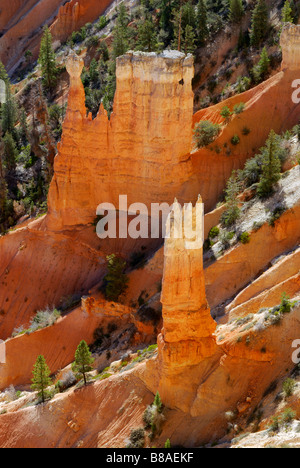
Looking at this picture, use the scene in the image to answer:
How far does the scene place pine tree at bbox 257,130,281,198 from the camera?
137 feet

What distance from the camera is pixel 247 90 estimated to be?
49781mm

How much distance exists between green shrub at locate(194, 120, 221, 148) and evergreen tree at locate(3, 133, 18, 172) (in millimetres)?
20619

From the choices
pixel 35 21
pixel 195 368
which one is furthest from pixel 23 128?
pixel 195 368

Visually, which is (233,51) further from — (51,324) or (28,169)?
(51,324)

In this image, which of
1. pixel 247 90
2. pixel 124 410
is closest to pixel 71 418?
pixel 124 410

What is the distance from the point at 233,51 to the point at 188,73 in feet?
47.5

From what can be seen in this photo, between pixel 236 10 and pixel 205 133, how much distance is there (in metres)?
16.2

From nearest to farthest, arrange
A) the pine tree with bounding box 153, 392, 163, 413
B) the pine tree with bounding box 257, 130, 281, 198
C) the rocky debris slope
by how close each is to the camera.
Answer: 1. the rocky debris slope
2. the pine tree with bounding box 153, 392, 163, 413
3. the pine tree with bounding box 257, 130, 281, 198

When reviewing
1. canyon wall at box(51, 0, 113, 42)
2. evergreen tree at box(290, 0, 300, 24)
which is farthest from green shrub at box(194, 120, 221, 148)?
canyon wall at box(51, 0, 113, 42)

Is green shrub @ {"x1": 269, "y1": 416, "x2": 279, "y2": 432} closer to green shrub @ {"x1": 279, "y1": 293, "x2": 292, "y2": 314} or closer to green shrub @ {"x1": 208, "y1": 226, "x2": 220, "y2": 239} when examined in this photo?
green shrub @ {"x1": 279, "y1": 293, "x2": 292, "y2": 314}

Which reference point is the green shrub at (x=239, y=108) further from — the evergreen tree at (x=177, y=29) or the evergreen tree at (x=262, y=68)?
the evergreen tree at (x=177, y=29)

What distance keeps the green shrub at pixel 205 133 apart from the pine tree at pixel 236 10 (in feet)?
50.5

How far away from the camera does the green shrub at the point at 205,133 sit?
153 feet

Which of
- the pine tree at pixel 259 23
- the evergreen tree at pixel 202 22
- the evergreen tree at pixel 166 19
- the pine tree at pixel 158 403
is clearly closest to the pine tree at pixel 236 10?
the evergreen tree at pixel 202 22
